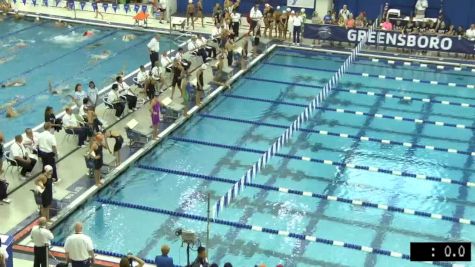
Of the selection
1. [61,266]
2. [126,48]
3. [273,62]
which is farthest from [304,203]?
[126,48]

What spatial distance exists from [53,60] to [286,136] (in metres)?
9.07

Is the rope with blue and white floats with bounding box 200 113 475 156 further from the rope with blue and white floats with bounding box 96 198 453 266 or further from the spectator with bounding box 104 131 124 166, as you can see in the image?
the rope with blue and white floats with bounding box 96 198 453 266

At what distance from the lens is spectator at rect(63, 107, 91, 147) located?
47.4ft

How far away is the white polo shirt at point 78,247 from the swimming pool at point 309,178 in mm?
1581

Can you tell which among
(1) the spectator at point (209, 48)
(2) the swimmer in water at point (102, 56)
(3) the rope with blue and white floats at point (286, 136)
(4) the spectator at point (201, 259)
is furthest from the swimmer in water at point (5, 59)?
(4) the spectator at point (201, 259)

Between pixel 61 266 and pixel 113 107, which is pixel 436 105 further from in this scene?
pixel 61 266

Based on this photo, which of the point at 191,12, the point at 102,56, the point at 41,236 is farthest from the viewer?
the point at 191,12

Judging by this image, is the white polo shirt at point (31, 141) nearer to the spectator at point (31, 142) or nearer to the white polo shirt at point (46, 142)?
the spectator at point (31, 142)

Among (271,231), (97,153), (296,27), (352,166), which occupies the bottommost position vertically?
(271,231)

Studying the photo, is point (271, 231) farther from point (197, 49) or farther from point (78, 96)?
point (197, 49)

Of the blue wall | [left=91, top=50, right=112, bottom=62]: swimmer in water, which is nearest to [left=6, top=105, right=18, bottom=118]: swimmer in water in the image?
[left=91, top=50, right=112, bottom=62]: swimmer in water

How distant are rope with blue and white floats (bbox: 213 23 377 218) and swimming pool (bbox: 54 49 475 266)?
177mm

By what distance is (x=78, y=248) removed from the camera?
31.1 ft

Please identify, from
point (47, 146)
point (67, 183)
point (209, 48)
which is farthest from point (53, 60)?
point (47, 146)
